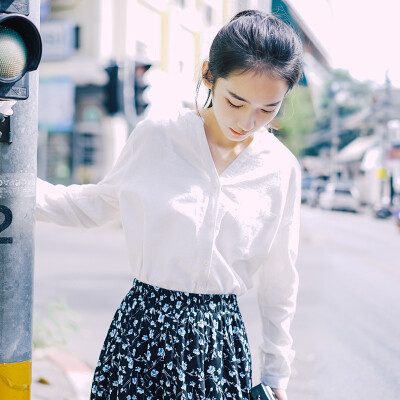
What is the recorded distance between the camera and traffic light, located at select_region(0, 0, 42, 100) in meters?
1.27

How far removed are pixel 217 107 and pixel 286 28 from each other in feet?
0.94

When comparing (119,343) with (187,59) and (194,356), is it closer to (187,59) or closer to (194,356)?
(194,356)

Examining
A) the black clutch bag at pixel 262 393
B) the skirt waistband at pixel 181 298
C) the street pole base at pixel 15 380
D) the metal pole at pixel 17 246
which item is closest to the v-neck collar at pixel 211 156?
the skirt waistband at pixel 181 298

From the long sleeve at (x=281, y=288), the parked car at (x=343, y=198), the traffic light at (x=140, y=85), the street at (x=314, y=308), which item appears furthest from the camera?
the parked car at (x=343, y=198)

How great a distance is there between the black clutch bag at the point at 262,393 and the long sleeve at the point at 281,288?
98 mm

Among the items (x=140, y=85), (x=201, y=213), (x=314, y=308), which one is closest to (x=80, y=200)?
(x=201, y=213)

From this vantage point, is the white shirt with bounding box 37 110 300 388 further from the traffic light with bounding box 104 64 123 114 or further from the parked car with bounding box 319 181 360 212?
the parked car with bounding box 319 181 360 212

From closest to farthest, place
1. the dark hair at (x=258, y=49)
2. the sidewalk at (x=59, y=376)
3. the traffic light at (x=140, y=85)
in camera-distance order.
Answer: the dark hair at (x=258, y=49) → the sidewalk at (x=59, y=376) → the traffic light at (x=140, y=85)

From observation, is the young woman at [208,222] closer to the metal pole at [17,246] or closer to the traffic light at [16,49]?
the metal pole at [17,246]

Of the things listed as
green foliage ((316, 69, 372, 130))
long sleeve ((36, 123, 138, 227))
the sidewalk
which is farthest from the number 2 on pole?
green foliage ((316, 69, 372, 130))

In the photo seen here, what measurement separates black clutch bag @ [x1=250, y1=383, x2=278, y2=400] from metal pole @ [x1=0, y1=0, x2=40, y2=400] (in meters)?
0.62

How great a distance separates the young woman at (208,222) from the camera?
1475 millimetres

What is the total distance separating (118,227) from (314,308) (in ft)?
24.4

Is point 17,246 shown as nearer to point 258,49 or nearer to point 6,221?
point 6,221
